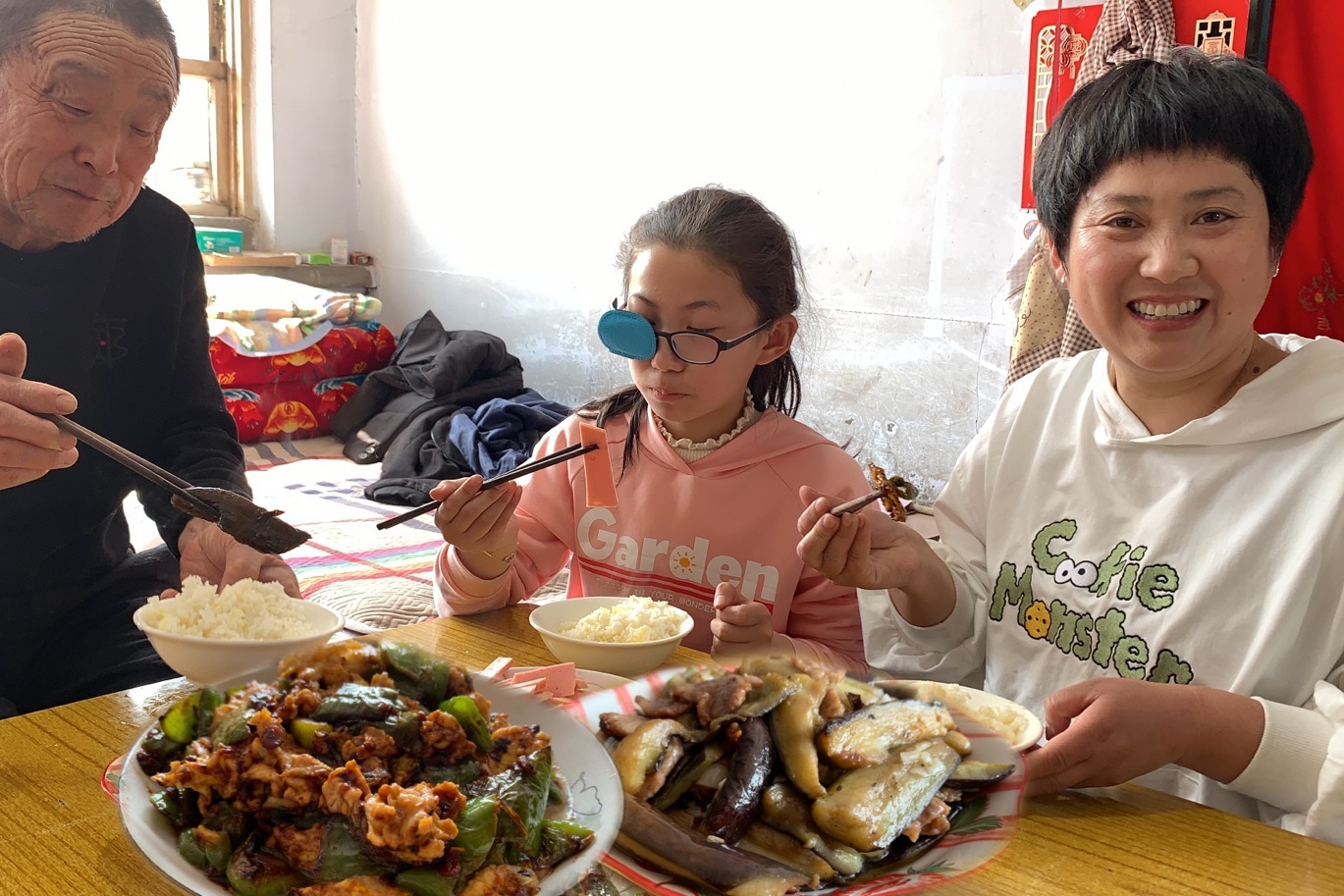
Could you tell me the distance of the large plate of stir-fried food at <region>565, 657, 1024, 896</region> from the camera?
541 mm

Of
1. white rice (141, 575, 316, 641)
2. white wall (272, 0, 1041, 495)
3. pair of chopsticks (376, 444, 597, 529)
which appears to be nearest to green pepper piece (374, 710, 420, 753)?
white rice (141, 575, 316, 641)

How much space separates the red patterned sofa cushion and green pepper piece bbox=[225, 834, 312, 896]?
4.05 meters

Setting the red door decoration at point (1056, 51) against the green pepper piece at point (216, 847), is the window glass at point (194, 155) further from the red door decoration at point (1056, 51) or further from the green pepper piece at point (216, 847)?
the green pepper piece at point (216, 847)

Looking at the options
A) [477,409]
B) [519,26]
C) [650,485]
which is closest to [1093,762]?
[650,485]

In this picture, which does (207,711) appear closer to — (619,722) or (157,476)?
(619,722)

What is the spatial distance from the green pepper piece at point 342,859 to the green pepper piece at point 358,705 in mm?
87

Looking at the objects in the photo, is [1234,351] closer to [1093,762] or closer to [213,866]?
[1093,762]

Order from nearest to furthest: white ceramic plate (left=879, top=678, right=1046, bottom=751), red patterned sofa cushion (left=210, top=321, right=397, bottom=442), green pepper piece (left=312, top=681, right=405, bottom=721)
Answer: green pepper piece (left=312, top=681, right=405, bottom=721) → white ceramic plate (left=879, top=678, right=1046, bottom=751) → red patterned sofa cushion (left=210, top=321, right=397, bottom=442)

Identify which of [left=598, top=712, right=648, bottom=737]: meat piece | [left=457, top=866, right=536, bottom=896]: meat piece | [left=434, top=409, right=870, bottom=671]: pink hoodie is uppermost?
[left=598, top=712, right=648, bottom=737]: meat piece

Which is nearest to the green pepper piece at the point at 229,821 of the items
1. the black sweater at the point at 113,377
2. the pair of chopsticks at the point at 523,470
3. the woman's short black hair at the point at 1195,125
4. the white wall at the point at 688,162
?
the pair of chopsticks at the point at 523,470

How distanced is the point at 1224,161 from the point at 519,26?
4.56m

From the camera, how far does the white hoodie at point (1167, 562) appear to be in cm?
109

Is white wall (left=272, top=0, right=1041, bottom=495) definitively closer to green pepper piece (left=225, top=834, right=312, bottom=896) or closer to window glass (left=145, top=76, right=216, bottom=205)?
window glass (left=145, top=76, right=216, bottom=205)

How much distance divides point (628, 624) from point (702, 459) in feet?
2.08
